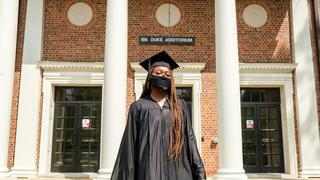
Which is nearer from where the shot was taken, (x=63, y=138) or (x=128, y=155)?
(x=128, y=155)

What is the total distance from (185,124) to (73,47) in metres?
8.07

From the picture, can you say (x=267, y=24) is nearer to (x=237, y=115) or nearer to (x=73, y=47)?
(x=237, y=115)

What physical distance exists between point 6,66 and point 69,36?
2.44m

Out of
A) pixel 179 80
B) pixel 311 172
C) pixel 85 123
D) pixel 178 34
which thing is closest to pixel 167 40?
pixel 178 34

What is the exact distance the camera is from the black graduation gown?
9.70 feet

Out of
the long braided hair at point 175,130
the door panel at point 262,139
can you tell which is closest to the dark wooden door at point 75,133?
the door panel at point 262,139

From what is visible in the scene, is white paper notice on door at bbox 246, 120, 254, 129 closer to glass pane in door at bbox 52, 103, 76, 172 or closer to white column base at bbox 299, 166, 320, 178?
white column base at bbox 299, 166, 320, 178

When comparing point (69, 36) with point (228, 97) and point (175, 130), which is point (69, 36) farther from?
point (175, 130)

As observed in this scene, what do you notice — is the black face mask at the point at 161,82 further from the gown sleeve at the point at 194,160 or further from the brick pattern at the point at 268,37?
the brick pattern at the point at 268,37

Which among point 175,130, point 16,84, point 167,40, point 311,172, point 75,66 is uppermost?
point 167,40

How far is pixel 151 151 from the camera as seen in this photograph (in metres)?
2.98

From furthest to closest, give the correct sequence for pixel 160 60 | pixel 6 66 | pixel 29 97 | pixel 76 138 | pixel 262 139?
pixel 262 139 < pixel 76 138 < pixel 29 97 < pixel 6 66 < pixel 160 60

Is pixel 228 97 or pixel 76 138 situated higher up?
pixel 228 97

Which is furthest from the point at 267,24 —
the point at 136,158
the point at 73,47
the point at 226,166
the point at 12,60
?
the point at 136,158
